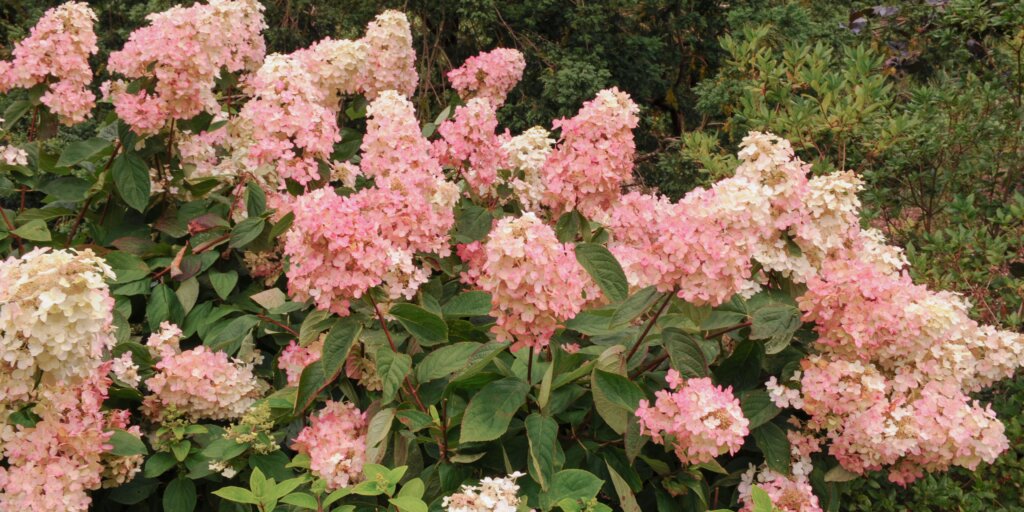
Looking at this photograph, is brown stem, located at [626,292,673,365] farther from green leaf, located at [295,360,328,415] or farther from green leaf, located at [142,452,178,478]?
green leaf, located at [142,452,178,478]

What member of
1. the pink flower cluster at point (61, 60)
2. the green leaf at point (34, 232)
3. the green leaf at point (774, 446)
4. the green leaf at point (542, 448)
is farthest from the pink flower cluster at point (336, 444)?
the pink flower cluster at point (61, 60)

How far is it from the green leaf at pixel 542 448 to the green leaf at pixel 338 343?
16.7 inches

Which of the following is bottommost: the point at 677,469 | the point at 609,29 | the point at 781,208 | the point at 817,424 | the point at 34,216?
the point at 609,29

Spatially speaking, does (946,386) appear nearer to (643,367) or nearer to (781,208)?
(781,208)

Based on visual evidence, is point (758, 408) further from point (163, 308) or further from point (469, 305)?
point (163, 308)

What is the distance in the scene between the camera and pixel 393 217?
2184mm

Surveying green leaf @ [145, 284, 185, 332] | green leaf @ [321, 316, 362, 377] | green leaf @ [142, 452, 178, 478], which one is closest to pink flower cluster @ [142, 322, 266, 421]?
green leaf @ [142, 452, 178, 478]

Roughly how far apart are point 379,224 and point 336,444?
0.52 m

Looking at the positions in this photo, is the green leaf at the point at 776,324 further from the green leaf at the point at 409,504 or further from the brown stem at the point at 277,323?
the brown stem at the point at 277,323

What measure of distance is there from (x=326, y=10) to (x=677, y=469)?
5.71 meters

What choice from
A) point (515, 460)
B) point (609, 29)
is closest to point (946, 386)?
point (515, 460)

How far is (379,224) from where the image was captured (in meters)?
2.09

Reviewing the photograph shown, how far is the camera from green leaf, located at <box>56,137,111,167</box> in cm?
294

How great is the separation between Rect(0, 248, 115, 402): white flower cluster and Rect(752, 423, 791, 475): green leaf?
4.75 feet
